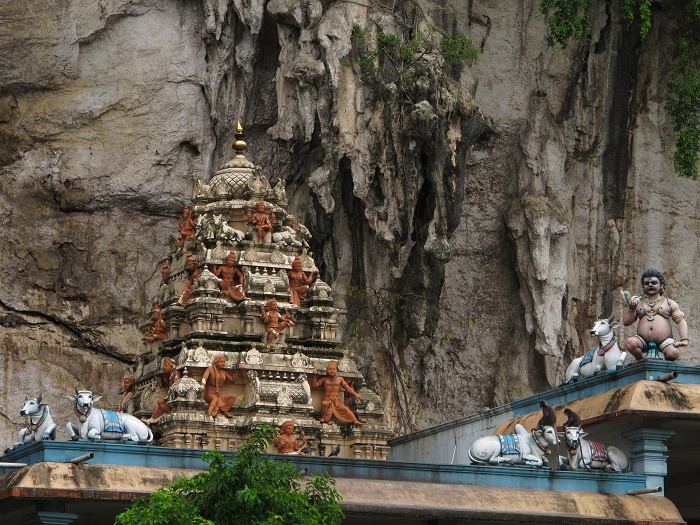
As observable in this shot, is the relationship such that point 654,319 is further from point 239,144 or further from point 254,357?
point 239,144

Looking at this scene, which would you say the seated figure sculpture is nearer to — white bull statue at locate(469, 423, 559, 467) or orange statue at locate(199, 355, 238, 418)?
orange statue at locate(199, 355, 238, 418)

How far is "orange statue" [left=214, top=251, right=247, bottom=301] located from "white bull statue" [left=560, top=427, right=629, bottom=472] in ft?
30.8

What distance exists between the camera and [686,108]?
152 ft

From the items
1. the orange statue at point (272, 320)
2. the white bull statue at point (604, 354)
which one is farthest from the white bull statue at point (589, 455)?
the orange statue at point (272, 320)

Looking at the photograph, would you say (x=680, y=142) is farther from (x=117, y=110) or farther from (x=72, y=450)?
(x=72, y=450)

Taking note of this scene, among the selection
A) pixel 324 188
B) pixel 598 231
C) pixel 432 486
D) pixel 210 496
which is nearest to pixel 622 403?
pixel 432 486

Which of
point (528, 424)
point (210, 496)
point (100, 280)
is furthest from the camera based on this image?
point (100, 280)

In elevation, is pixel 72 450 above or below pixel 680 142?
below

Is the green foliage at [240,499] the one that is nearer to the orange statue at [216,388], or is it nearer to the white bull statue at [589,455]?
the white bull statue at [589,455]

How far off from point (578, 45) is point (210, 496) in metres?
24.8

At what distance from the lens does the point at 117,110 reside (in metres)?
46.3

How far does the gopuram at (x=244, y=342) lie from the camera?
120ft

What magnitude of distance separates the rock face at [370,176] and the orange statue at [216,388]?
308 inches

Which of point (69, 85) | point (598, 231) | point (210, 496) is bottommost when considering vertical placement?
point (210, 496)
